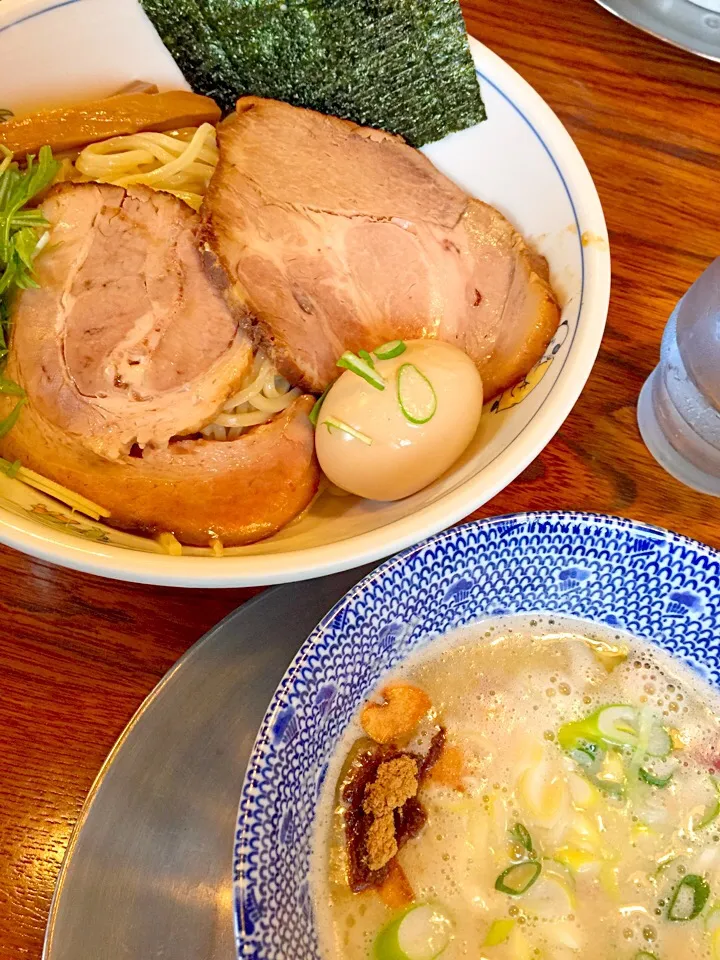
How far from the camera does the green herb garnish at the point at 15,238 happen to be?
3.55 feet

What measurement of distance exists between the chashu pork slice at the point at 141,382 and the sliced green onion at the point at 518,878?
1.88 feet

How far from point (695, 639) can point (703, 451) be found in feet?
0.99

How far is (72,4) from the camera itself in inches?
45.2

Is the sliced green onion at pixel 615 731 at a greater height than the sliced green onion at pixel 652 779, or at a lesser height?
greater

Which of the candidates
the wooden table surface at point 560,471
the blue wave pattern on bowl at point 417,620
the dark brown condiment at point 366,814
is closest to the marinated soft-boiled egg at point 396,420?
the blue wave pattern on bowl at point 417,620

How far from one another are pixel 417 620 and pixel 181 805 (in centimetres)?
40

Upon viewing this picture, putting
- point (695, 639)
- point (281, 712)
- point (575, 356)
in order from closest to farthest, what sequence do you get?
point (281, 712) → point (575, 356) → point (695, 639)

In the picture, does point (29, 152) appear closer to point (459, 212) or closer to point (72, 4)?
point (72, 4)

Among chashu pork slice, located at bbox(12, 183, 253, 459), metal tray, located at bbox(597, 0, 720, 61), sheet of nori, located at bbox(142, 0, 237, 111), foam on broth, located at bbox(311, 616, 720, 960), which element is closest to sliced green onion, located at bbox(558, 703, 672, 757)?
foam on broth, located at bbox(311, 616, 720, 960)

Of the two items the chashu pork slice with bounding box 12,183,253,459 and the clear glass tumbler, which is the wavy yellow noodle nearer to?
the chashu pork slice with bounding box 12,183,253,459

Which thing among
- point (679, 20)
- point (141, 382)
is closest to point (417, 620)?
point (141, 382)

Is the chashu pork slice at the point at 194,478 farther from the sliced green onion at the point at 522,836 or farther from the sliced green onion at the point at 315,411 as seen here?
the sliced green onion at the point at 522,836

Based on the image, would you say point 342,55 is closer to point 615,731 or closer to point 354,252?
point 354,252

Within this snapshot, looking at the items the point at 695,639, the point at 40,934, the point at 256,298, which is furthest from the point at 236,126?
the point at 40,934
